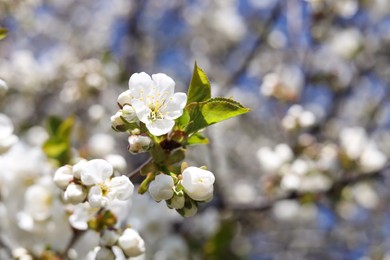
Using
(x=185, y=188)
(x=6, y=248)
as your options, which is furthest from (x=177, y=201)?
(x=6, y=248)

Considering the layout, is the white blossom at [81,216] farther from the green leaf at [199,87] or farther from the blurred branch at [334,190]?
the blurred branch at [334,190]

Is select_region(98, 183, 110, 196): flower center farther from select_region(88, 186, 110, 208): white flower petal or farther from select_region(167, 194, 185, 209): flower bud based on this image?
select_region(167, 194, 185, 209): flower bud

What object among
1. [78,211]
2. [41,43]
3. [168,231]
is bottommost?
[78,211]

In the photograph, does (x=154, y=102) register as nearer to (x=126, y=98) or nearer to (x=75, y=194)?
(x=126, y=98)

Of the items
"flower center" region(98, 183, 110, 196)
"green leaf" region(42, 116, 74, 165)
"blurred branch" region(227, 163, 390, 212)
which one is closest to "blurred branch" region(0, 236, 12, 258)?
"green leaf" region(42, 116, 74, 165)

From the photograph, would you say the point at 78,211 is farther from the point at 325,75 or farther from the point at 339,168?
the point at 325,75

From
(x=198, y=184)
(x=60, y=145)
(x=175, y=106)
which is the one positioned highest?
(x=60, y=145)

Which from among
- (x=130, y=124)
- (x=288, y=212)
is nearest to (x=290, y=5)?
(x=288, y=212)
